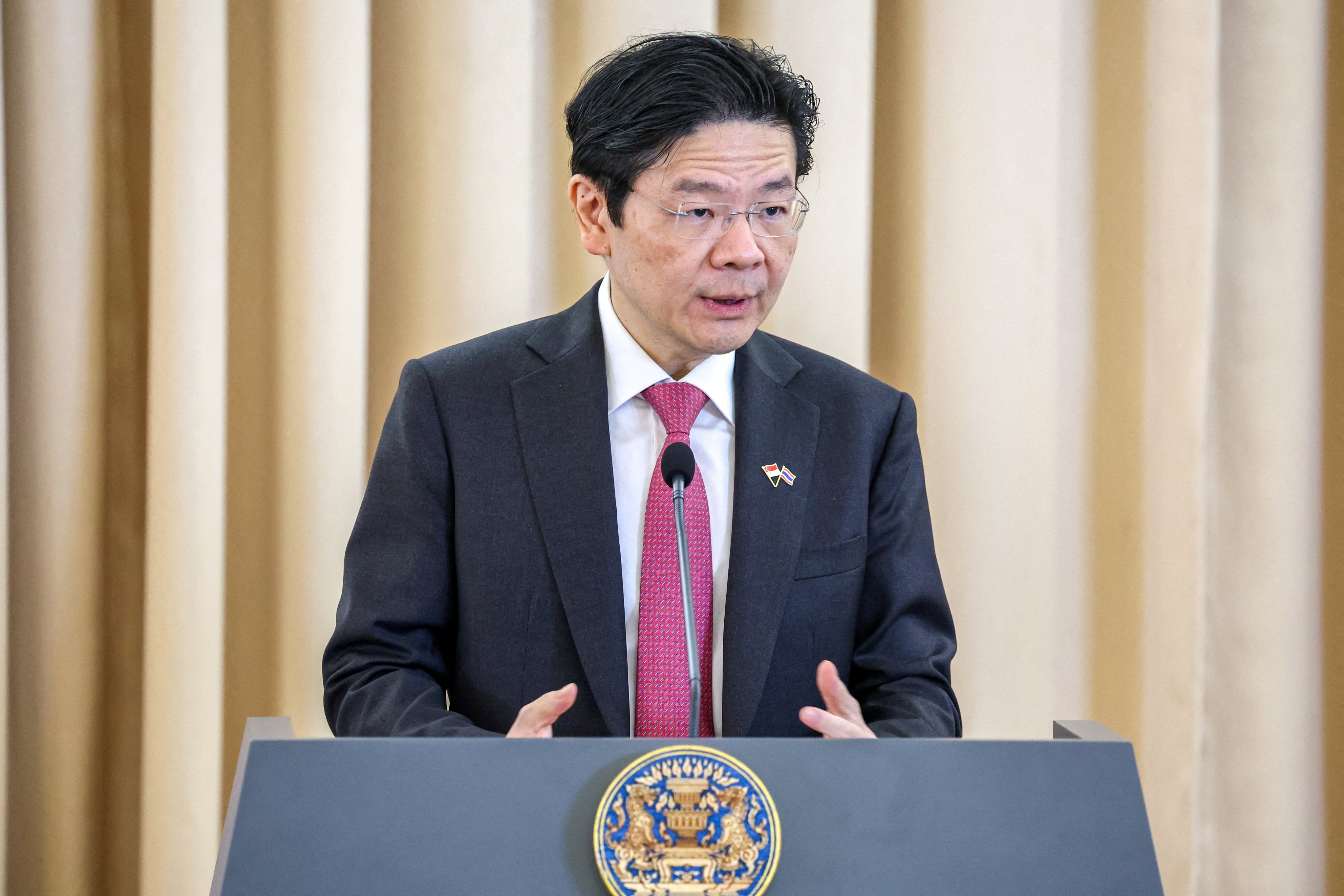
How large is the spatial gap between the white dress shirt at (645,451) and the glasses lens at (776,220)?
8.2 inches

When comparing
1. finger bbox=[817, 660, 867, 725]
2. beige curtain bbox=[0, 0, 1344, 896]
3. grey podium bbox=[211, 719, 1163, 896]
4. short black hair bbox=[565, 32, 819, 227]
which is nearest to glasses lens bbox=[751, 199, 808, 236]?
short black hair bbox=[565, 32, 819, 227]

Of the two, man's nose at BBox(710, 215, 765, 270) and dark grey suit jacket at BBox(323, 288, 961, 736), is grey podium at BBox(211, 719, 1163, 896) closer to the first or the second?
dark grey suit jacket at BBox(323, 288, 961, 736)

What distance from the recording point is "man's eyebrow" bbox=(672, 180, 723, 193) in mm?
1491

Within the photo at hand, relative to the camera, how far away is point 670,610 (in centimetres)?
148

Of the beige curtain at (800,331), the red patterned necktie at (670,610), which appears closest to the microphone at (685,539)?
the red patterned necktie at (670,610)

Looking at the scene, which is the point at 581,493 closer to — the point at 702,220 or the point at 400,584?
the point at 400,584

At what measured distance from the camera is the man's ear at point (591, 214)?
63.6 inches

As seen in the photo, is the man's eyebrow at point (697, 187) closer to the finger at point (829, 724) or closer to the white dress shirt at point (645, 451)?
the white dress shirt at point (645, 451)

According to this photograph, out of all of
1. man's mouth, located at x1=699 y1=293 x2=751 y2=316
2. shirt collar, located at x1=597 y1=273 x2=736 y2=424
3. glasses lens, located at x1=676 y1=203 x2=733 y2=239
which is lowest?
shirt collar, located at x1=597 y1=273 x2=736 y2=424

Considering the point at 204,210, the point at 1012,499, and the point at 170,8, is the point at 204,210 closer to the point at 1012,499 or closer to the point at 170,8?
the point at 170,8

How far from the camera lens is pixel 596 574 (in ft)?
4.98

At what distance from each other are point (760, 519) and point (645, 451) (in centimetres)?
19

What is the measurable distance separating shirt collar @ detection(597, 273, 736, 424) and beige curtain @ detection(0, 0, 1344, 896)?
0.38 metres

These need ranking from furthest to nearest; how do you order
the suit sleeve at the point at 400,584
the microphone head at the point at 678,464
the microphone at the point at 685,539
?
the suit sleeve at the point at 400,584 → the microphone head at the point at 678,464 → the microphone at the point at 685,539
